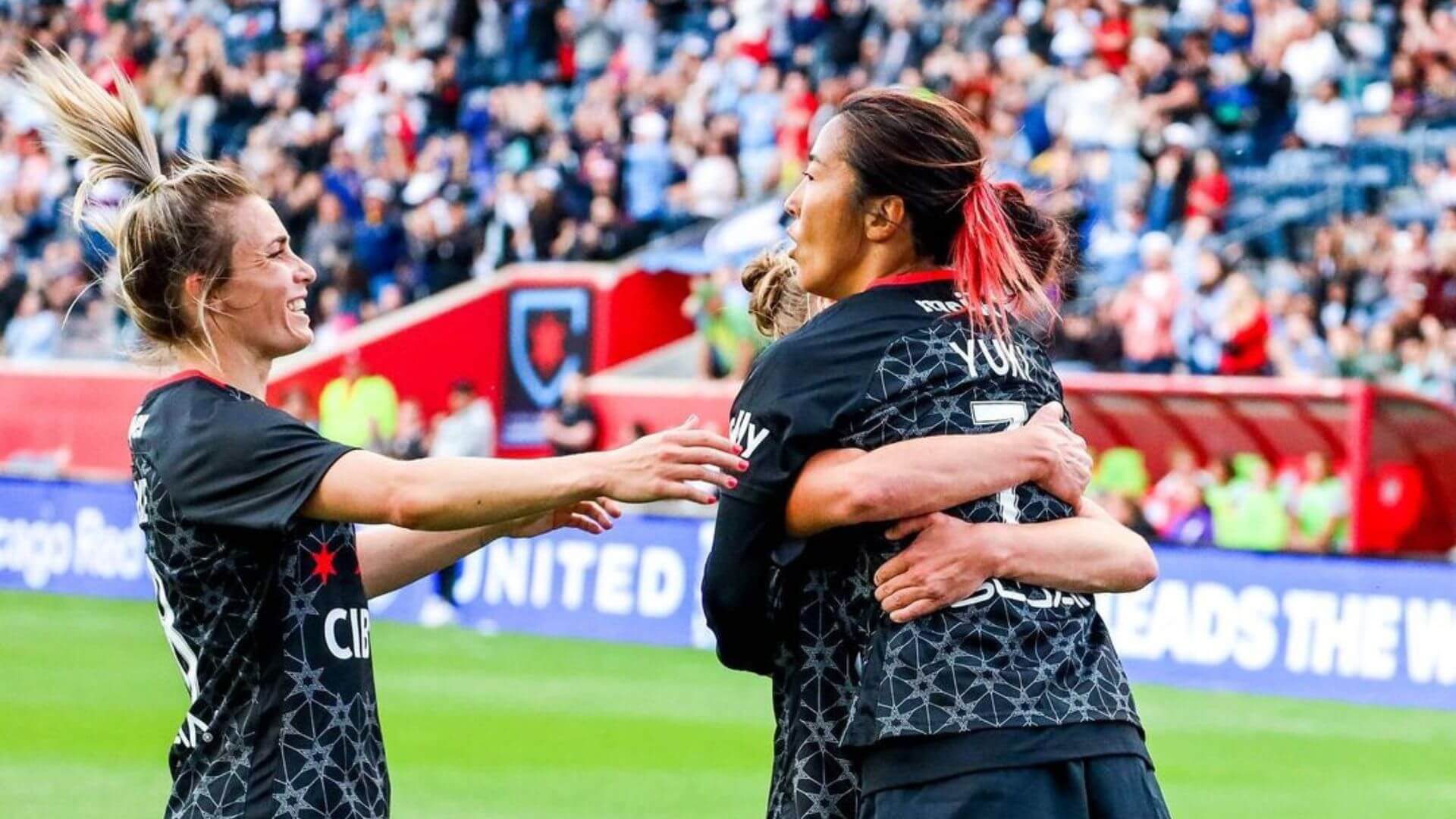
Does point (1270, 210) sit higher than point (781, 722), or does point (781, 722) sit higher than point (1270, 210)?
point (1270, 210)

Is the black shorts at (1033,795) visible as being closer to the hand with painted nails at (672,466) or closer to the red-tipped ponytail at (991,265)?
the hand with painted nails at (672,466)

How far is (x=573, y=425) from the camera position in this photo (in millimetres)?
19000

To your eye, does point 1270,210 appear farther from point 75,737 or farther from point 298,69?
point 298,69

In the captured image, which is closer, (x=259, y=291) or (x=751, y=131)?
(x=259, y=291)

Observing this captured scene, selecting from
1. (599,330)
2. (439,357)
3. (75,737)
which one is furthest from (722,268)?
(75,737)

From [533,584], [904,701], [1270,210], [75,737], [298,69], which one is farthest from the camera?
[298,69]

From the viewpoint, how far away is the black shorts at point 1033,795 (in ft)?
11.0

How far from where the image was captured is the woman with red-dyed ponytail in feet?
11.2

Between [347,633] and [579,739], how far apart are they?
746 cm

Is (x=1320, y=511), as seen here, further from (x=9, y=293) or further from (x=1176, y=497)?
(x=9, y=293)

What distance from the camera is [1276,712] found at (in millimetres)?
12617

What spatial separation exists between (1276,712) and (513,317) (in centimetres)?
1160

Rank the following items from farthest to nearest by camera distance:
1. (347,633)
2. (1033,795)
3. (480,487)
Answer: (347,633), (480,487), (1033,795)

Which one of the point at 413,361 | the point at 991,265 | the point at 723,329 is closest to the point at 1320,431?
the point at 723,329
